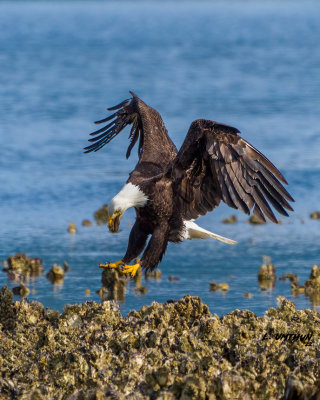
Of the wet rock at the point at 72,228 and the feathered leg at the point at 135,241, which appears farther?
the wet rock at the point at 72,228

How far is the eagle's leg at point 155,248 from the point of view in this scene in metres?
7.08

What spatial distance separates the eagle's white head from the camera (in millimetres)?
6742

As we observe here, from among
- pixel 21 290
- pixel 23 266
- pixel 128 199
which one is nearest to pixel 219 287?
pixel 128 199

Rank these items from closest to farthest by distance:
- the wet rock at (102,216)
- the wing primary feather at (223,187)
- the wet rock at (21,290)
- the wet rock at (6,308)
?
the wet rock at (6,308) < the wing primary feather at (223,187) < the wet rock at (21,290) < the wet rock at (102,216)

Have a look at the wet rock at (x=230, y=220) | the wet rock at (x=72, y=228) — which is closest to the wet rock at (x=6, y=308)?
the wet rock at (x=72, y=228)

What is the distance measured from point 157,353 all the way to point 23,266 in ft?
10.9

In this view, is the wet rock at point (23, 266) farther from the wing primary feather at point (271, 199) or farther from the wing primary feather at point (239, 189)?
the wing primary feather at point (271, 199)

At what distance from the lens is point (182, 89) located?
19891mm

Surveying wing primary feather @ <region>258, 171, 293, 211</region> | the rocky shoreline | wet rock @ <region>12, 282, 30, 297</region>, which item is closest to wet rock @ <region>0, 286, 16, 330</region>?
the rocky shoreline

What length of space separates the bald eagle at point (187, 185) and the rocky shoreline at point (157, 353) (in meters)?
0.84

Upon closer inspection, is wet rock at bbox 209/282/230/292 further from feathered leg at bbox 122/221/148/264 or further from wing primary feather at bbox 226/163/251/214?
wing primary feather at bbox 226/163/251/214

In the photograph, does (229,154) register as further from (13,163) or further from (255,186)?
(13,163)

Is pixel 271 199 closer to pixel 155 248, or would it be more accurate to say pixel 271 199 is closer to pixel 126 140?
pixel 155 248

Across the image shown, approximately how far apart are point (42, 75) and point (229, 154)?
16622mm
